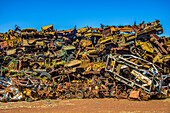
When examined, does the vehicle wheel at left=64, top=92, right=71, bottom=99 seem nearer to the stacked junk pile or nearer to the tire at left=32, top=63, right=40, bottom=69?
the stacked junk pile

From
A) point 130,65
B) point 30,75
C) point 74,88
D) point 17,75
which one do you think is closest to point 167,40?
point 130,65

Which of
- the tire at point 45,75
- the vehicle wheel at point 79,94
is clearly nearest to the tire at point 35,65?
the tire at point 45,75

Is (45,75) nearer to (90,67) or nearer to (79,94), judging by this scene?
(79,94)

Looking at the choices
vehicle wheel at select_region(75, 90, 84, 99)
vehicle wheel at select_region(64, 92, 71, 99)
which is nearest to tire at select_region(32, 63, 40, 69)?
vehicle wheel at select_region(64, 92, 71, 99)

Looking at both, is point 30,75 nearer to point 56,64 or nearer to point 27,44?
point 56,64

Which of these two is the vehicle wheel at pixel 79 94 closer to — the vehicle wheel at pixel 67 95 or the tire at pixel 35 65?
the vehicle wheel at pixel 67 95

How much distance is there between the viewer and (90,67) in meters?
9.51

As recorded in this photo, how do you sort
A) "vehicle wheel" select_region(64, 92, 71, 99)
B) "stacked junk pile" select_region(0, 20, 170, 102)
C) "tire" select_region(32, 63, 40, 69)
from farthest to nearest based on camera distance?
"tire" select_region(32, 63, 40, 69)
"vehicle wheel" select_region(64, 92, 71, 99)
"stacked junk pile" select_region(0, 20, 170, 102)

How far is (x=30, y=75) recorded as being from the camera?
945 centimetres

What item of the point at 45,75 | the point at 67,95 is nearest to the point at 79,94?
the point at 67,95

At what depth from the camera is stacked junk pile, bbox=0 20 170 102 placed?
27.1 feet

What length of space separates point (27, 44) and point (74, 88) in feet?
18.5

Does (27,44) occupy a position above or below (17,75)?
above

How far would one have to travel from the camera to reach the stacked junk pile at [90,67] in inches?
325
